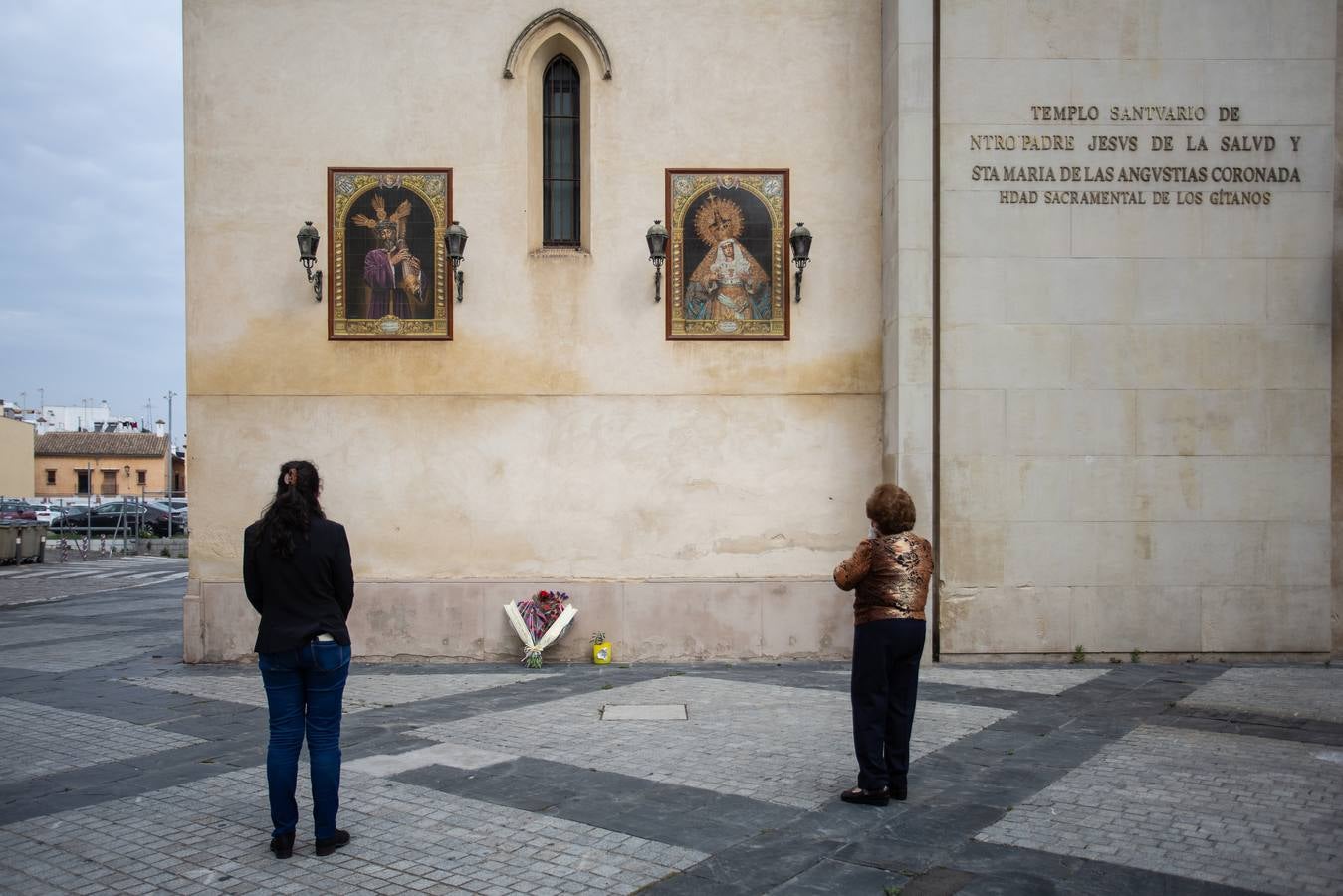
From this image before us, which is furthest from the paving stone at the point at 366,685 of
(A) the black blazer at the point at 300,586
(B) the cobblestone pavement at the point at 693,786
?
(A) the black blazer at the point at 300,586

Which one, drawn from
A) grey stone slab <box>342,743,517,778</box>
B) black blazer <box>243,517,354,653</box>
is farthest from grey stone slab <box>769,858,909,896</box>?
grey stone slab <box>342,743,517,778</box>

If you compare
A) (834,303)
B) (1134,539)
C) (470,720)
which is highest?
(834,303)

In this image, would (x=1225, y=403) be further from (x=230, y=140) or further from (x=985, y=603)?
(x=230, y=140)

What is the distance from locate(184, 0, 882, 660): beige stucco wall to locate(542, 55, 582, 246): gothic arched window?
0.44m

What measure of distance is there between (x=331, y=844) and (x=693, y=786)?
7.41 feet

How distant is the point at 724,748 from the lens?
7.86 metres

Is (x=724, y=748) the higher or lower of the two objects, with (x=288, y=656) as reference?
lower

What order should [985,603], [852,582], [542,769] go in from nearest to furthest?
1. [852,582]
2. [542,769]
3. [985,603]

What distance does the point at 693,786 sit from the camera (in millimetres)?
6859

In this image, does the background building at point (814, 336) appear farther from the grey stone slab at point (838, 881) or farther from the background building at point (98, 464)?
the background building at point (98, 464)

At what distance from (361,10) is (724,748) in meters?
9.25

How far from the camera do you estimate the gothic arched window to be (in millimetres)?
12664

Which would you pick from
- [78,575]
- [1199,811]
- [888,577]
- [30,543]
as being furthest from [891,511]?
[30,543]

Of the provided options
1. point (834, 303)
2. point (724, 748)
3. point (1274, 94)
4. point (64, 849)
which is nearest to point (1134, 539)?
point (834, 303)
